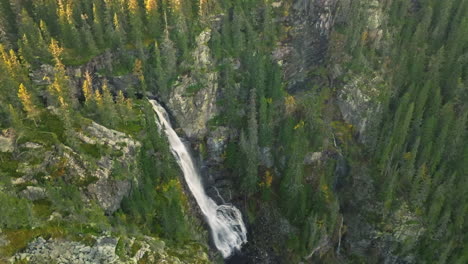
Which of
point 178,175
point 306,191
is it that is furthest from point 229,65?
point 306,191

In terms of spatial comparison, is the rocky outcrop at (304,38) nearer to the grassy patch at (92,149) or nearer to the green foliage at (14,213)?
the grassy patch at (92,149)

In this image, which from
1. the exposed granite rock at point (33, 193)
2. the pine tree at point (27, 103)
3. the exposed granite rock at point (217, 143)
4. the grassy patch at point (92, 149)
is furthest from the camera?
the exposed granite rock at point (217, 143)

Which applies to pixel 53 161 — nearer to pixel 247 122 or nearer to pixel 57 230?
pixel 57 230

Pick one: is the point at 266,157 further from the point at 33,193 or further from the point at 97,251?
the point at 33,193

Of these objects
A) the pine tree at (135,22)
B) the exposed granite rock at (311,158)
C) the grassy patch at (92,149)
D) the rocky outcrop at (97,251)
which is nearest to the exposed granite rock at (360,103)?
the exposed granite rock at (311,158)

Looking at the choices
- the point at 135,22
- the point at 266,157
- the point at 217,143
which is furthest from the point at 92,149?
the point at 266,157

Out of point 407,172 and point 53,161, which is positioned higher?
point 53,161

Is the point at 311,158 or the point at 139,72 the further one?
the point at 311,158
